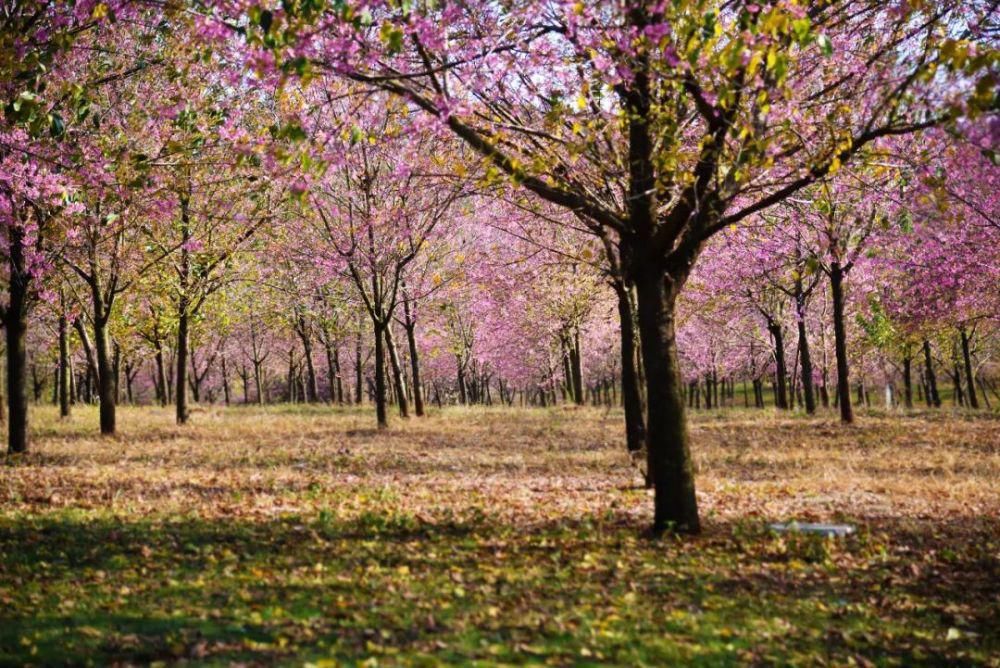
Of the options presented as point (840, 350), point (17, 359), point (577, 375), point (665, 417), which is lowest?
point (665, 417)

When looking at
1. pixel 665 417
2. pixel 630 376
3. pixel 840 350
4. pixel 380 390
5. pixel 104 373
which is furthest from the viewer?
pixel 380 390

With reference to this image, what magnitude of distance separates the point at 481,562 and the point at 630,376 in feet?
24.4

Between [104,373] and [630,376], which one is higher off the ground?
[104,373]

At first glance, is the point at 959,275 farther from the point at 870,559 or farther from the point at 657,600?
the point at 657,600

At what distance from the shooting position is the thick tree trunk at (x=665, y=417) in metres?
8.61

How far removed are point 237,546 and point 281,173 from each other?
3771mm

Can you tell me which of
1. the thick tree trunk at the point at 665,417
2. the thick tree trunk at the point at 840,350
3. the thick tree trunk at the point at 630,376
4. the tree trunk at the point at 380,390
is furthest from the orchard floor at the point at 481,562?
the tree trunk at the point at 380,390

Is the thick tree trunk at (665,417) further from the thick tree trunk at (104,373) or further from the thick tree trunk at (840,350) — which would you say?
the thick tree trunk at (104,373)

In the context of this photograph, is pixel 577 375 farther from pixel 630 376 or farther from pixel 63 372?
pixel 630 376

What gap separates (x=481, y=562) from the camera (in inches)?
297

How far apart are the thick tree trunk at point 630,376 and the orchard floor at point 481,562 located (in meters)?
0.68

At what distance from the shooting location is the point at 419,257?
2748 cm

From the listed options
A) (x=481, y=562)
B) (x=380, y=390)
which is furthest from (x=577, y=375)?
(x=481, y=562)

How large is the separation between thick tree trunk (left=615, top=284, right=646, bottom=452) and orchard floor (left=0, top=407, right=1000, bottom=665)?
0.68 meters
